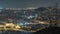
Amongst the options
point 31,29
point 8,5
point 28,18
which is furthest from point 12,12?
point 31,29

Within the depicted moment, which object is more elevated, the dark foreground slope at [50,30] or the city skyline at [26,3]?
the city skyline at [26,3]

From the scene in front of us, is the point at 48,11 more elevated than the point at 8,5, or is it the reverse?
the point at 8,5

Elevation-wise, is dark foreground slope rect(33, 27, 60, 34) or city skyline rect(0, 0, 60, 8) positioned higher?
city skyline rect(0, 0, 60, 8)

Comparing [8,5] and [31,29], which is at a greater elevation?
[8,5]

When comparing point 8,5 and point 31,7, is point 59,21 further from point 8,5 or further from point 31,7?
point 8,5

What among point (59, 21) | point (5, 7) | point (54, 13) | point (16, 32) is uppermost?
point (5, 7)

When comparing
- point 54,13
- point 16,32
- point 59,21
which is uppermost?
point 54,13

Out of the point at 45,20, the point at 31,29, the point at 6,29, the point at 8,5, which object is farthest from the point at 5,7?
the point at 45,20

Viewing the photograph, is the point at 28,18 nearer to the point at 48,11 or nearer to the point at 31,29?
the point at 31,29

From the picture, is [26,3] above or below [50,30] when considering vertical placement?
above
